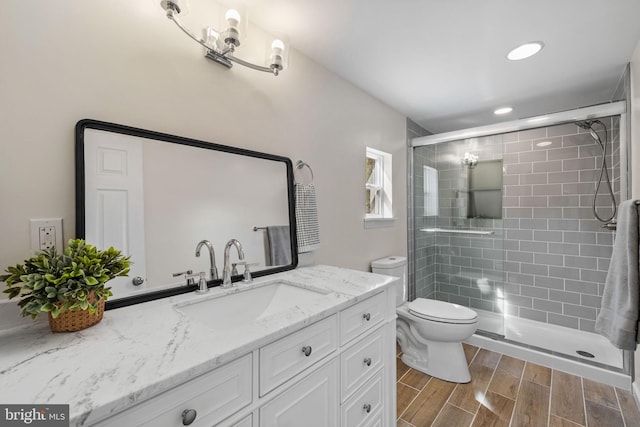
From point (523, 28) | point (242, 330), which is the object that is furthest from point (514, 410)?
point (523, 28)

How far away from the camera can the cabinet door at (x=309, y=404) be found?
0.84 m

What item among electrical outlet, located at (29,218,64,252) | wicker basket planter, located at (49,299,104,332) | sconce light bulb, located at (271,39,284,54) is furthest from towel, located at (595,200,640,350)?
Answer: electrical outlet, located at (29,218,64,252)

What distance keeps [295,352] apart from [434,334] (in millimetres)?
1489

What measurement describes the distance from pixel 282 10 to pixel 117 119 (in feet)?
3.14

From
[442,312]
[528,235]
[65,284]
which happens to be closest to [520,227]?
[528,235]

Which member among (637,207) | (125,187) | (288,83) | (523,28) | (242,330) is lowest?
(242,330)

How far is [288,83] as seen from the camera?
1683 mm

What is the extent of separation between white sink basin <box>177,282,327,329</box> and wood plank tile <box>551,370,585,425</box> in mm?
1746

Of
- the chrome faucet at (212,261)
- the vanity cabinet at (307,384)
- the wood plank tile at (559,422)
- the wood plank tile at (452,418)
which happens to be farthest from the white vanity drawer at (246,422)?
the wood plank tile at (559,422)

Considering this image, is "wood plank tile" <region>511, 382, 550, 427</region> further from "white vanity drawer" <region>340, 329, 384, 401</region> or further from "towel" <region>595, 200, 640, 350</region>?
"white vanity drawer" <region>340, 329, 384, 401</region>

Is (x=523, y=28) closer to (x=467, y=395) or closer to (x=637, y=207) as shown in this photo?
(x=637, y=207)

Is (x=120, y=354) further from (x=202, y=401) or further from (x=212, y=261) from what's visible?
(x=212, y=261)

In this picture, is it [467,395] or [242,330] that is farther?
[467,395]

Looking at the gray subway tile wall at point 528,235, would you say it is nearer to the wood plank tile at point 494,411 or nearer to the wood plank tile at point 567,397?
the wood plank tile at point 567,397
